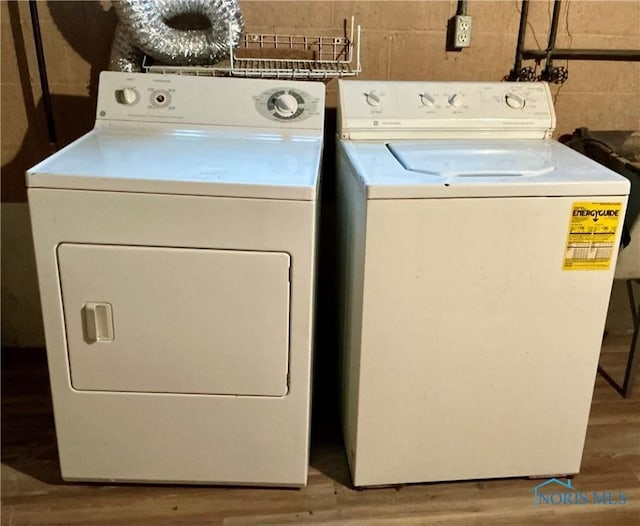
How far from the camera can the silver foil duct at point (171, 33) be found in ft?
6.34

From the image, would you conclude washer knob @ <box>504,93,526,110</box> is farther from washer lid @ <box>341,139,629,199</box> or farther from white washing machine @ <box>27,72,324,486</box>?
white washing machine @ <box>27,72,324,486</box>

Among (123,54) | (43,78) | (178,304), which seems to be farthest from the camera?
(43,78)

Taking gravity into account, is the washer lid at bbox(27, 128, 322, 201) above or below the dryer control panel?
below

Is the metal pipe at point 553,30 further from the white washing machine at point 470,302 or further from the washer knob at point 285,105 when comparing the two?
the washer knob at point 285,105

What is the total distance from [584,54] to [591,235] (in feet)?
3.36

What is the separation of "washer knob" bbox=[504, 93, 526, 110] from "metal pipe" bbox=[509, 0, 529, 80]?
12.4 inches

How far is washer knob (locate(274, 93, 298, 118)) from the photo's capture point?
199 cm

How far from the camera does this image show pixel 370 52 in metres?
2.29

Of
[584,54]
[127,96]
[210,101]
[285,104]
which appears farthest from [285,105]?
[584,54]

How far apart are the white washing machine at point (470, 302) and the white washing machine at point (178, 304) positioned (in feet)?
0.56

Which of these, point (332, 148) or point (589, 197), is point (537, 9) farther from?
point (589, 197)

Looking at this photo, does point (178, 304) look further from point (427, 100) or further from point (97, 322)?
point (427, 100)

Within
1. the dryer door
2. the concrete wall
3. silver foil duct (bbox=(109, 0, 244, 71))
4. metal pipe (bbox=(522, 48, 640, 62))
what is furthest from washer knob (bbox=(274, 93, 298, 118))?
metal pipe (bbox=(522, 48, 640, 62))

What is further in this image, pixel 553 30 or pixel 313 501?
pixel 553 30
